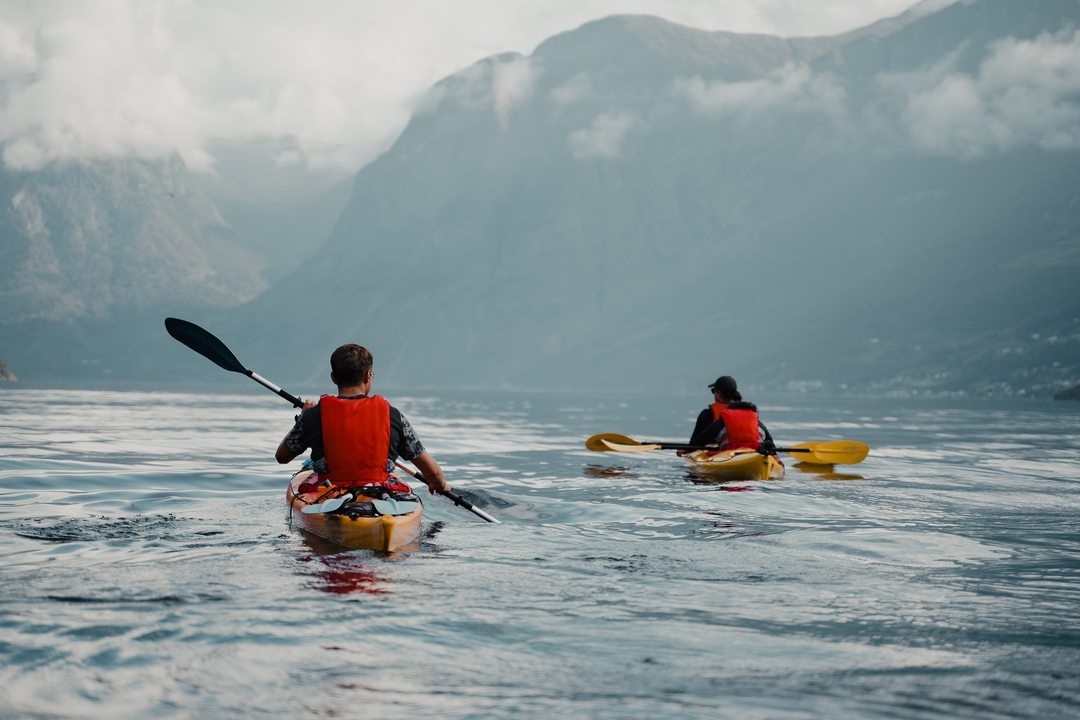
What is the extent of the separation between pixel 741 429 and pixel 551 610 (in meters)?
10.6

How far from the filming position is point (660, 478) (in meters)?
17.4

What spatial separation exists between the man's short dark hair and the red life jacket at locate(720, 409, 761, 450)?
372 inches

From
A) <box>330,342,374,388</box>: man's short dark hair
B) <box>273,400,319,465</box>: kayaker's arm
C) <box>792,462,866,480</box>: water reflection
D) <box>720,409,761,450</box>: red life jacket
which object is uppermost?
<box>330,342,374,388</box>: man's short dark hair

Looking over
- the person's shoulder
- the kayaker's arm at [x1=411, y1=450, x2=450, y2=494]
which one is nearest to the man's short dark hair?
the person's shoulder

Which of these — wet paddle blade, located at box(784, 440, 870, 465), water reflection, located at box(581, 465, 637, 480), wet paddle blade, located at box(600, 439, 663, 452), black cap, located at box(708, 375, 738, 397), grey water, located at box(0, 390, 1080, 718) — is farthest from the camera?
wet paddle blade, located at box(600, 439, 663, 452)

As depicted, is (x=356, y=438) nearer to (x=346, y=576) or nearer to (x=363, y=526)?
(x=363, y=526)

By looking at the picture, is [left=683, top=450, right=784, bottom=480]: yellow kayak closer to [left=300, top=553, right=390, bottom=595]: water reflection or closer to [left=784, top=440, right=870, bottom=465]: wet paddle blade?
[left=784, top=440, right=870, bottom=465]: wet paddle blade

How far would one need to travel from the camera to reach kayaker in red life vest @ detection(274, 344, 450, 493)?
874 centimetres

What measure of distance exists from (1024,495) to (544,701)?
13.1 meters

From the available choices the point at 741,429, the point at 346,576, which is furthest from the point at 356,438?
the point at 741,429

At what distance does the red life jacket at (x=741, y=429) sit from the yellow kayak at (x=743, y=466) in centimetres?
25

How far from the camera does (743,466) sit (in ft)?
53.2

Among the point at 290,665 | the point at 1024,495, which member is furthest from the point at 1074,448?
the point at 290,665

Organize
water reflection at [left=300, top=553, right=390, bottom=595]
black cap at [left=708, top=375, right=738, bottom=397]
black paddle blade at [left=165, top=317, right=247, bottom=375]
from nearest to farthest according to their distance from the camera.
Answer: water reflection at [left=300, top=553, right=390, bottom=595] → black paddle blade at [left=165, top=317, right=247, bottom=375] → black cap at [left=708, top=375, right=738, bottom=397]
